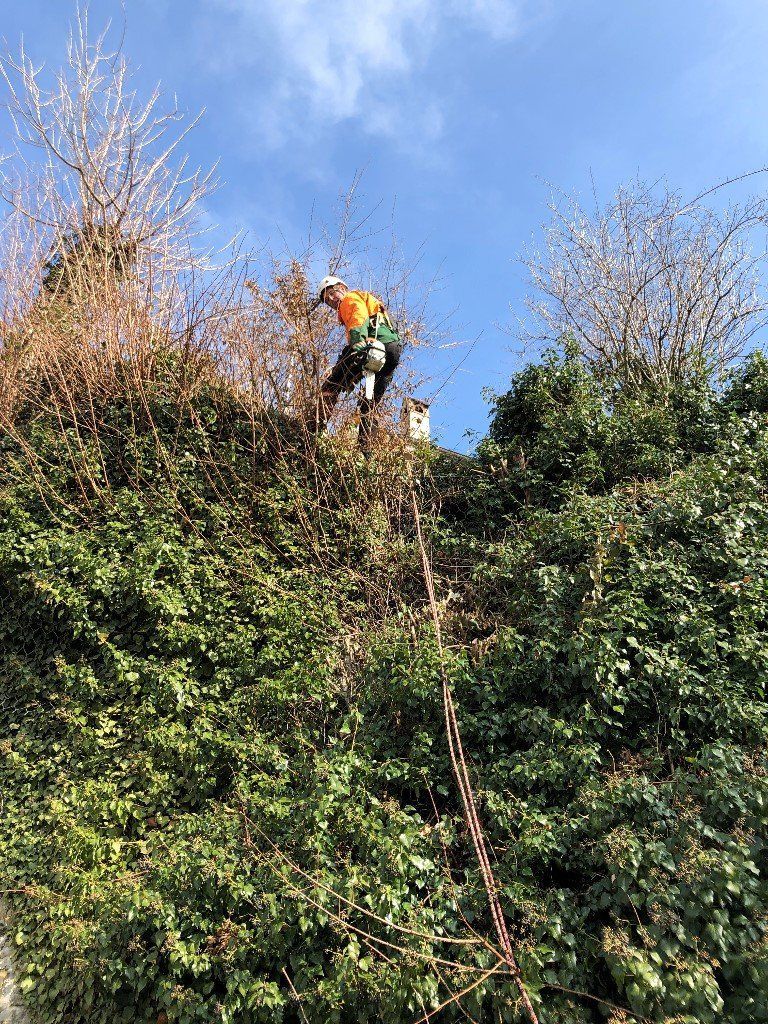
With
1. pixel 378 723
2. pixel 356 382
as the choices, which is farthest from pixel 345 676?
pixel 356 382

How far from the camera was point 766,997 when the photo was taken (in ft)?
9.77

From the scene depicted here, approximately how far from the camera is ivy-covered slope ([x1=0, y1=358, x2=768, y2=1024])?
3625mm

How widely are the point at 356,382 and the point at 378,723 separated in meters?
3.91

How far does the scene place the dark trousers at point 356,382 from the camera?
7301 millimetres

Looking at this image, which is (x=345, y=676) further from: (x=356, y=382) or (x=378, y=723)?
(x=356, y=382)

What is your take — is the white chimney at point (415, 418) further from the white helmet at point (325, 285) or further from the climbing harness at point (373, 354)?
the white helmet at point (325, 285)

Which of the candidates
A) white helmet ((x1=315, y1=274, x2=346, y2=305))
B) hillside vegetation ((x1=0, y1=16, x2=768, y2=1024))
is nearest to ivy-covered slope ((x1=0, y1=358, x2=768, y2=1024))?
hillside vegetation ((x1=0, y1=16, x2=768, y2=1024))

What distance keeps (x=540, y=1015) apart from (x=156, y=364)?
676cm

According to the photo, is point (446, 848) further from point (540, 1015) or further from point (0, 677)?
point (0, 677)

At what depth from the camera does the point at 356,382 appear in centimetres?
747

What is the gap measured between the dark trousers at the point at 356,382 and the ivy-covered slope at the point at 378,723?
517 mm

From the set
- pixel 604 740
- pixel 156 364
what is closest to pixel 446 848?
pixel 604 740

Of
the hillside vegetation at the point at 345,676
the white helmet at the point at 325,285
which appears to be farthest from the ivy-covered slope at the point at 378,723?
the white helmet at the point at 325,285

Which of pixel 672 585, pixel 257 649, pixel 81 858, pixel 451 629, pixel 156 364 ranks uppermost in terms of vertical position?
pixel 156 364
